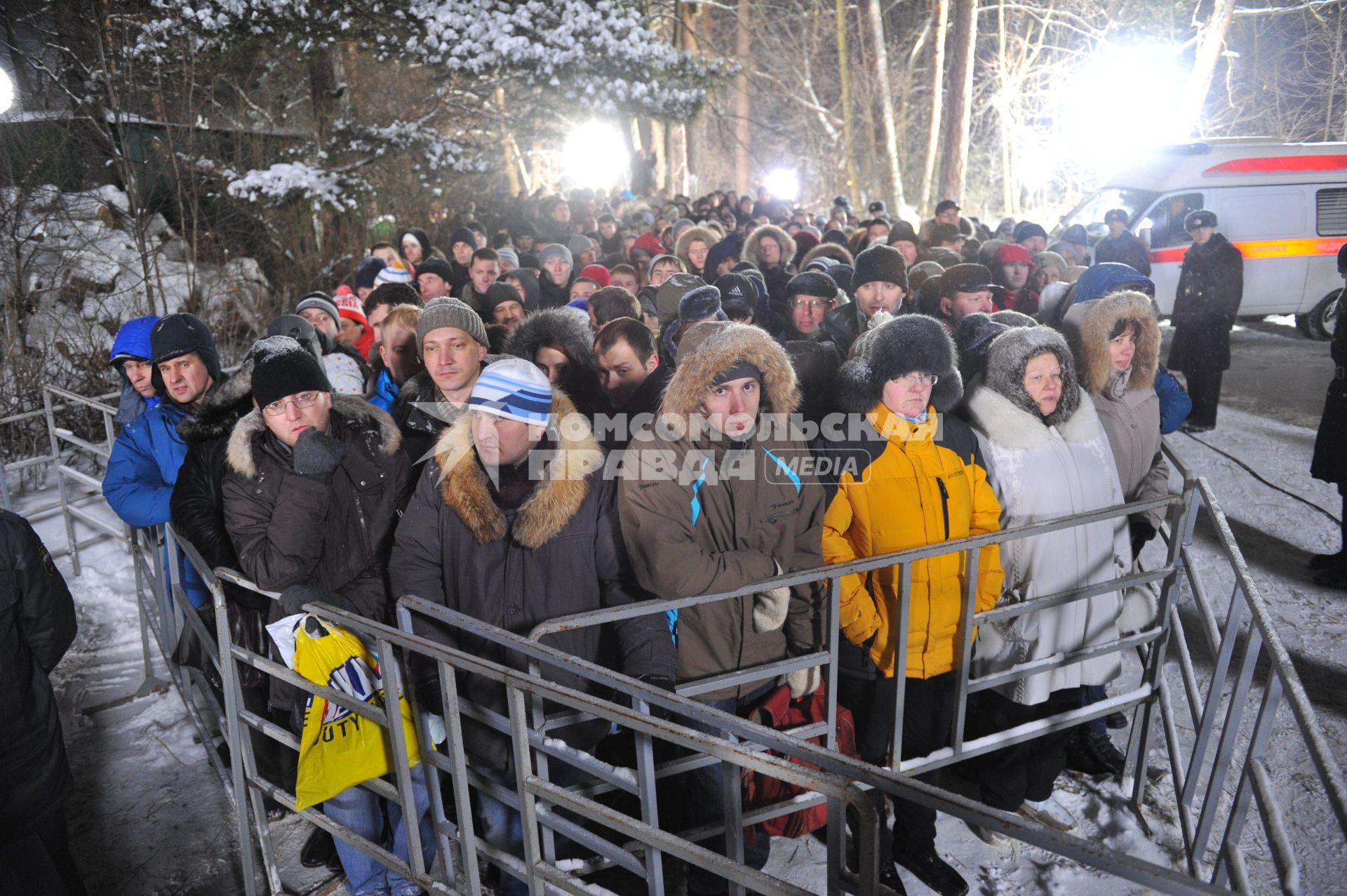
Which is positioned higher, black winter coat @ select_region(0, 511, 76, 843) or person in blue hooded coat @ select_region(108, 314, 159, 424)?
person in blue hooded coat @ select_region(108, 314, 159, 424)

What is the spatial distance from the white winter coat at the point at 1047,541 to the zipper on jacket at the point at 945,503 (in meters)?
0.32

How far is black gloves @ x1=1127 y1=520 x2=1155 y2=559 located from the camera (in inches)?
156

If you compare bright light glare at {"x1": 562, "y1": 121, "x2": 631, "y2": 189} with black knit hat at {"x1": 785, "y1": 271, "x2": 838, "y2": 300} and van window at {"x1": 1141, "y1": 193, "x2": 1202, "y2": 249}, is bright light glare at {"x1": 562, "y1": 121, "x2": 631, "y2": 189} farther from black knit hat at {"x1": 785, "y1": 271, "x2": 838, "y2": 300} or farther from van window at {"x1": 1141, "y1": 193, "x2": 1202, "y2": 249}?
black knit hat at {"x1": 785, "y1": 271, "x2": 838, "y2": 300}

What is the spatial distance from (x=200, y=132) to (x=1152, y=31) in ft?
73.4

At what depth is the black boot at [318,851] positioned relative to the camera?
11.1 ft

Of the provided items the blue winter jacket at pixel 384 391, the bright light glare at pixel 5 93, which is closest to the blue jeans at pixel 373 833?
the blue winter jacket at pixel 384 391

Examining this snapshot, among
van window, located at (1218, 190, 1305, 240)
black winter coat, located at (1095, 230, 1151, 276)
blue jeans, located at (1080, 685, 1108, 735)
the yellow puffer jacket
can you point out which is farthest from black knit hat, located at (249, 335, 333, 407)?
van window, located at (1218, 190, 1305, 240)

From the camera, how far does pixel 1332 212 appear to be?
11.2 m

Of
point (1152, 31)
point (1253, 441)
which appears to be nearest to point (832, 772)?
point (1253, 441)

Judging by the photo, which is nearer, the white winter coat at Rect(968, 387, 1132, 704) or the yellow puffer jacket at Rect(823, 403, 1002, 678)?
the yellow puffer jacket at Rect(823, 403, 1002, 678)

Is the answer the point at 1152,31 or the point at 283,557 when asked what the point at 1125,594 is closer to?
the point at 283,557

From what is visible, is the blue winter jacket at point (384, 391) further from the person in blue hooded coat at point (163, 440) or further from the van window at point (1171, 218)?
the van window at point (1171, 218)

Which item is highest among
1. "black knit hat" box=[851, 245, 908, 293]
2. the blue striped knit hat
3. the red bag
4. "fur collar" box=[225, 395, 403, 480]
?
"black knit hat" box=[851, 245, 908, 293]

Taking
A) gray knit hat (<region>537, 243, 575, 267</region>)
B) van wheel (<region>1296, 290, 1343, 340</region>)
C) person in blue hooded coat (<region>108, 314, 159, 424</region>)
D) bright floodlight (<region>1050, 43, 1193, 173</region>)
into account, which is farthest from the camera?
bright floodlight (<region>1050, 43, 1193, 173</region>)
